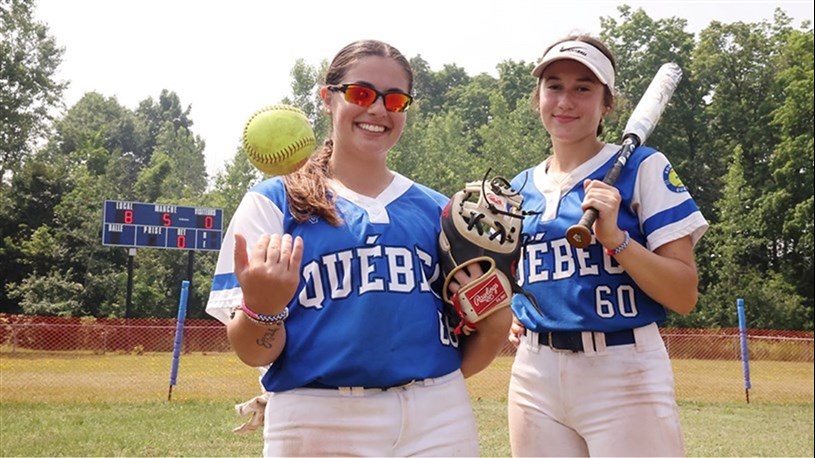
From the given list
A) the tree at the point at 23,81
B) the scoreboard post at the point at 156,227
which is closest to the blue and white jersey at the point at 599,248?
the scoreboard post at the point at 156,227

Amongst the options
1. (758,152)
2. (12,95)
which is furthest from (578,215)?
(758,152)

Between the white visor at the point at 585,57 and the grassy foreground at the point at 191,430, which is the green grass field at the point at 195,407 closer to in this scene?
the grassy foreground at the point at 191,430

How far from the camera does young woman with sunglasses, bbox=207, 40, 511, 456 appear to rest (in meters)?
2.33

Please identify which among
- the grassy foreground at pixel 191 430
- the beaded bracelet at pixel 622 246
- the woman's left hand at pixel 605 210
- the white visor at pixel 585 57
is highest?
the white visor at pixel 585 57

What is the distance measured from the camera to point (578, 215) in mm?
2893

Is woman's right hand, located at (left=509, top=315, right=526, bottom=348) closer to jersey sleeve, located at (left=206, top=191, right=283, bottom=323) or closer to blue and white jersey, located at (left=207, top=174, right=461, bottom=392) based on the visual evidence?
blue and white jersey, located at (left=207, top=174, right=461, bottom=392)

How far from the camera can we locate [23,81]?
3008 cm

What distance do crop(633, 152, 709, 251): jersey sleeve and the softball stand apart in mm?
1118

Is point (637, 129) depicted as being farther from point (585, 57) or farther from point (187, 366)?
point (187, 366)

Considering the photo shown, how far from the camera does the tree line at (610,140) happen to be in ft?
86.1

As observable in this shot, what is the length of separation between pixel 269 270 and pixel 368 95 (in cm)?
67

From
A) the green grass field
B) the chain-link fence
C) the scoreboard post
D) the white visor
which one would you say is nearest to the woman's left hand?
the white visor

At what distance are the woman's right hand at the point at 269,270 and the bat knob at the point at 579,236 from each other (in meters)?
0.97

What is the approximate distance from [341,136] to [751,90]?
36.5 meters
